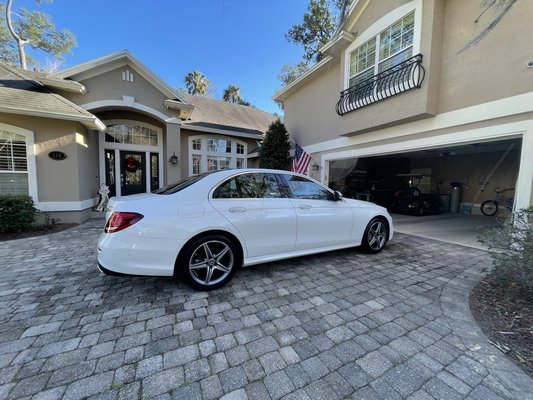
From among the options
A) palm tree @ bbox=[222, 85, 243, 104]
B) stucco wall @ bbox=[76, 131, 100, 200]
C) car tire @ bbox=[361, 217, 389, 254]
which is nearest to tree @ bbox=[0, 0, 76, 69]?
stucco wall @ bbox=[76, 131, 100, 200]

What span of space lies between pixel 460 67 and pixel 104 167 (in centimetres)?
1132

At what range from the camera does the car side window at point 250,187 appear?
3072 millimetres

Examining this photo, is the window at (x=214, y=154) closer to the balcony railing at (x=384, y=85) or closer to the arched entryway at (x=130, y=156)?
the arched entryway at (x=130, y=156)

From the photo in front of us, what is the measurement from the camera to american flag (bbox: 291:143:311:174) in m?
9.36

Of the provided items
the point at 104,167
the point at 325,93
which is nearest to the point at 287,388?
the point at 325,93

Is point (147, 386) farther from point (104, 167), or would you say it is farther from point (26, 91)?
point (104, 167)

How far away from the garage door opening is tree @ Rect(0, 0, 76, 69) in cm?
1868

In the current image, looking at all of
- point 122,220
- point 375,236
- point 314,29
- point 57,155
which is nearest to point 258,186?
point 122,220

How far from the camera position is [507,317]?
243cm

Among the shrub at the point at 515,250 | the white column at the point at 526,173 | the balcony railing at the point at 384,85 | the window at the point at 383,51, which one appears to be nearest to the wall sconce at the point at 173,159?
the balcony railing at the point at 384,85

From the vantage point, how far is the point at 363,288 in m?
3.03

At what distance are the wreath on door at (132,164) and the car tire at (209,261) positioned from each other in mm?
8647

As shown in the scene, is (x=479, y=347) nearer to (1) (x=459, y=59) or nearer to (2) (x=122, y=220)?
(2) (x=122, y=220)

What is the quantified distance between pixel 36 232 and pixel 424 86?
31.6 ft
